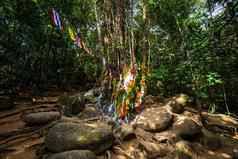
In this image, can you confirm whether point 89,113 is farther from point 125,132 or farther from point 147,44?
point 147,44

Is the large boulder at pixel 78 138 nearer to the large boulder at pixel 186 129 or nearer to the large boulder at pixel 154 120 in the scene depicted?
the large boulder at pixel 154 120

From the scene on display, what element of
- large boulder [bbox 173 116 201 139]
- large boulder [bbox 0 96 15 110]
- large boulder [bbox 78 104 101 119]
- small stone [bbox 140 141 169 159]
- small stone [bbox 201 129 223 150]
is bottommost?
small stone [bbox 201 129 223 150]

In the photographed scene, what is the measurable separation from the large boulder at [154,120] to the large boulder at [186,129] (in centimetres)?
19

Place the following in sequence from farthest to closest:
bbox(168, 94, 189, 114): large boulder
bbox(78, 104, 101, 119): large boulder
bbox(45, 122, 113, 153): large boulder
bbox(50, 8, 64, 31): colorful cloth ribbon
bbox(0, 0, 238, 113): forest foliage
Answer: bbox(50, 8, 64, 31): colorful cloth ribbon → bbox(168, 94, 189, 114): large boulder → bbox(0, 0, 238, 113): forest foliage → bbox(78, 104, 101, 119): large boulder → bbox(45, 122, 113, 153): large boulder

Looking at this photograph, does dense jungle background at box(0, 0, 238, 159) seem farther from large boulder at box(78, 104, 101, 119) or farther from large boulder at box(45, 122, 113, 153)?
large boulder at box(45, 122, 113, 153)

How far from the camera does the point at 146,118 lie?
384 cm

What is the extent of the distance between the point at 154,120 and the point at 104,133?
4.41 feet

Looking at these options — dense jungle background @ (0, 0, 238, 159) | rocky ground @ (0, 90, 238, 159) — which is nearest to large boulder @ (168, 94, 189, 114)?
rocky ground @ (0, 90, 238, 159)

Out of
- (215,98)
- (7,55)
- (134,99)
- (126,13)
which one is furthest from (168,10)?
(7,55)

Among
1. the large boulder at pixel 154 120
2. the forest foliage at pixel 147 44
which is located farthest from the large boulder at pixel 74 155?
the forest foliage at pixel 147 44

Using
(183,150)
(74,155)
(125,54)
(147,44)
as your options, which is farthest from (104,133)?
(147,44)

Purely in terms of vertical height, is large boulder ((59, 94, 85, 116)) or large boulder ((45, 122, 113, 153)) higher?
large boulder ((59, 94, 85, 116))

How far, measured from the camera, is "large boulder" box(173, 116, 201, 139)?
12.3 ft

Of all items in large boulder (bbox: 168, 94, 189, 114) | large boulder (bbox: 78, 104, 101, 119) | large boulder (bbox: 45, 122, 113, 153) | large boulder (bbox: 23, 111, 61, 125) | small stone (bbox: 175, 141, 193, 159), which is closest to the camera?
large boulder (bbox: 45, 122, 113, 153)
